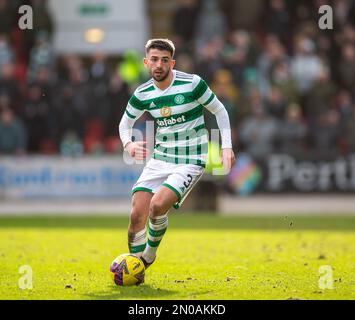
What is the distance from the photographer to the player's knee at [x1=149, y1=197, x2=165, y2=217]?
944 cm

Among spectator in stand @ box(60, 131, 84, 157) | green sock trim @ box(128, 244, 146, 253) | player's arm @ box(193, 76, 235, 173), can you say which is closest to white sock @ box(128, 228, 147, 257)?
green sock trim @ box(128, 244, 146, 253)

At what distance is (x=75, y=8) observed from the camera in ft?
79.2

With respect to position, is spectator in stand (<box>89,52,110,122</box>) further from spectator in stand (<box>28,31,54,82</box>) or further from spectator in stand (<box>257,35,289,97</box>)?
spectator in stand (<box>257,35,289,97</box>)

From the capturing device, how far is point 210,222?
17.0m

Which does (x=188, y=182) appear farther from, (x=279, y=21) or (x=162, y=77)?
(x=279, y=21)

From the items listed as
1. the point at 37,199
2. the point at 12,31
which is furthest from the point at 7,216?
the point at 12,31

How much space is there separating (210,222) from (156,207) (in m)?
7.60

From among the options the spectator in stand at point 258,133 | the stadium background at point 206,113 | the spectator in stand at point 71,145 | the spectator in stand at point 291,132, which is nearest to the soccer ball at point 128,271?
the stadium background at point 206,113

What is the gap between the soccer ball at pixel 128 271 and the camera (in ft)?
31.0

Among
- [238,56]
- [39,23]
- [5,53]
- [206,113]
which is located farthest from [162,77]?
[5,53]

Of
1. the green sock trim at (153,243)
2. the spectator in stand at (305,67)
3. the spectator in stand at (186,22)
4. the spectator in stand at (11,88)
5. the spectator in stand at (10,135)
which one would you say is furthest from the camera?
the spectator in stand at (186,22)

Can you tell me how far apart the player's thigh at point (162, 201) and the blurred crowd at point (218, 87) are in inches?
460

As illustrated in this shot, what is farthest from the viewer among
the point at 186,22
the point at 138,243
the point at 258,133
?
the point at 186,22

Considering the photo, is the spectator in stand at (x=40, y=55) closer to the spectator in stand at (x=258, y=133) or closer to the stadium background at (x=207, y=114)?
the stadium background at (x=207, y=114)
